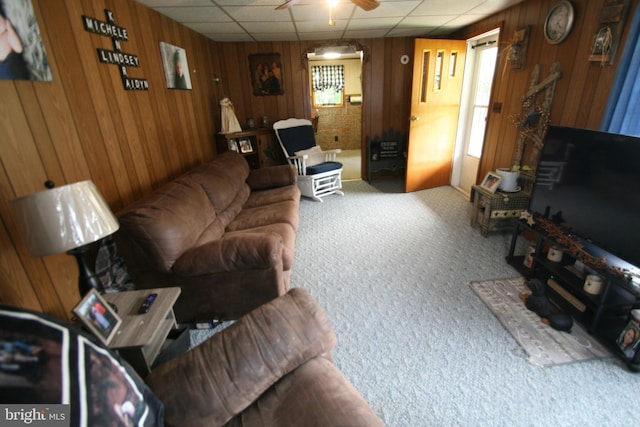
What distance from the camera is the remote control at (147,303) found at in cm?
136

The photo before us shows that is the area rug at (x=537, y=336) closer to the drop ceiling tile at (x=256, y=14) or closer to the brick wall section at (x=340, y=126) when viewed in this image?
the drop ceiling tile at (x=256, y=14)

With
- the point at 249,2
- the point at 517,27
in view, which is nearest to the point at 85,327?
the point at 249,2

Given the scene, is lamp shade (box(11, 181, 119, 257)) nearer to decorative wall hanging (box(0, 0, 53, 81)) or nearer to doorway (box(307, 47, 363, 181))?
decorative wall hanging (box(0, 0, 53, 81))

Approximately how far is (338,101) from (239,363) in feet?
22.7

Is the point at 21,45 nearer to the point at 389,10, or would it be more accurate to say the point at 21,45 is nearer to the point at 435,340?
the point at 435,340

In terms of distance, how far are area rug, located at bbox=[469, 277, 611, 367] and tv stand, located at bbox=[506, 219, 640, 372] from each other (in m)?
0.07

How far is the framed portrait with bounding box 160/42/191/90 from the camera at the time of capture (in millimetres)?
2749

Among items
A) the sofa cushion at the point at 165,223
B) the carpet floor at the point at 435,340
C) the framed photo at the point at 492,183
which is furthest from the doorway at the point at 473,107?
the sofa cushion at the point at 165,223

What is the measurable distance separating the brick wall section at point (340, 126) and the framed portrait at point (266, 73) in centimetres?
269

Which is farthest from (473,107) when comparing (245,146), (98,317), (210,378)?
(98,317)

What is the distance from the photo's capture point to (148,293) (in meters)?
1.49

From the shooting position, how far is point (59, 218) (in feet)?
3.42

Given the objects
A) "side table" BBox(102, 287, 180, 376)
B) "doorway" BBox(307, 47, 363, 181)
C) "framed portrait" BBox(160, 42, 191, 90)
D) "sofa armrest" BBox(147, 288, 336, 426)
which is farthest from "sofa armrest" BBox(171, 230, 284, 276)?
"doorway" BBox(307, 47, 363, 181)

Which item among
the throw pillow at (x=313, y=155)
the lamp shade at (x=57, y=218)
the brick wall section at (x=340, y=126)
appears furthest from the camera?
the brick wall section at (x=340, y=126)
